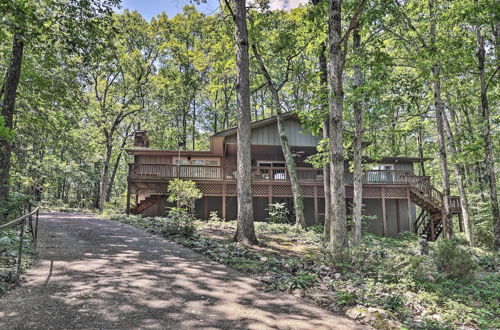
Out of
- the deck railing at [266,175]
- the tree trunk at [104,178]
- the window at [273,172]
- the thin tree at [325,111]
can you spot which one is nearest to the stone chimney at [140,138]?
the tree trunk at [104,178]

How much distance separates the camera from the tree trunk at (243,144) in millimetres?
7996

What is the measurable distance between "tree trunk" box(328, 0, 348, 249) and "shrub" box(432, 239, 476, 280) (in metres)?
2.18

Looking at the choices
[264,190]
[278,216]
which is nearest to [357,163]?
[278,216]

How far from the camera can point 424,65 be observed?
10391 millimetres

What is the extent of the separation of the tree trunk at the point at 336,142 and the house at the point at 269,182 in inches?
342

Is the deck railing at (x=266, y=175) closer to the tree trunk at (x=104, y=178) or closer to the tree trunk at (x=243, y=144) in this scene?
the tree trunk at (x=104, y=178)

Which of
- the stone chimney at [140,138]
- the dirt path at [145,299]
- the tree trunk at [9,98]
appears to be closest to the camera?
the dirt path at [145,299]

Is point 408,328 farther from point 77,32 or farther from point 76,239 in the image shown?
point 77,32

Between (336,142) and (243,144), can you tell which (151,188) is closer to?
(243,144)

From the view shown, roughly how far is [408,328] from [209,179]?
13594 millimetres

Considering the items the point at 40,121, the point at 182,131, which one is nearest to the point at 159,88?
the point at 182,131

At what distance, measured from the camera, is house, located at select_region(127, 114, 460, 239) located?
1667cm

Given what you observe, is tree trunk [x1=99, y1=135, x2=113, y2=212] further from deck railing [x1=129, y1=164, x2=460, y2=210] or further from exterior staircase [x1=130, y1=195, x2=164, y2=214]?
deck railing [x1=129, y1=164, x2=460, y2=210]

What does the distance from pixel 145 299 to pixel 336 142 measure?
5058mm
